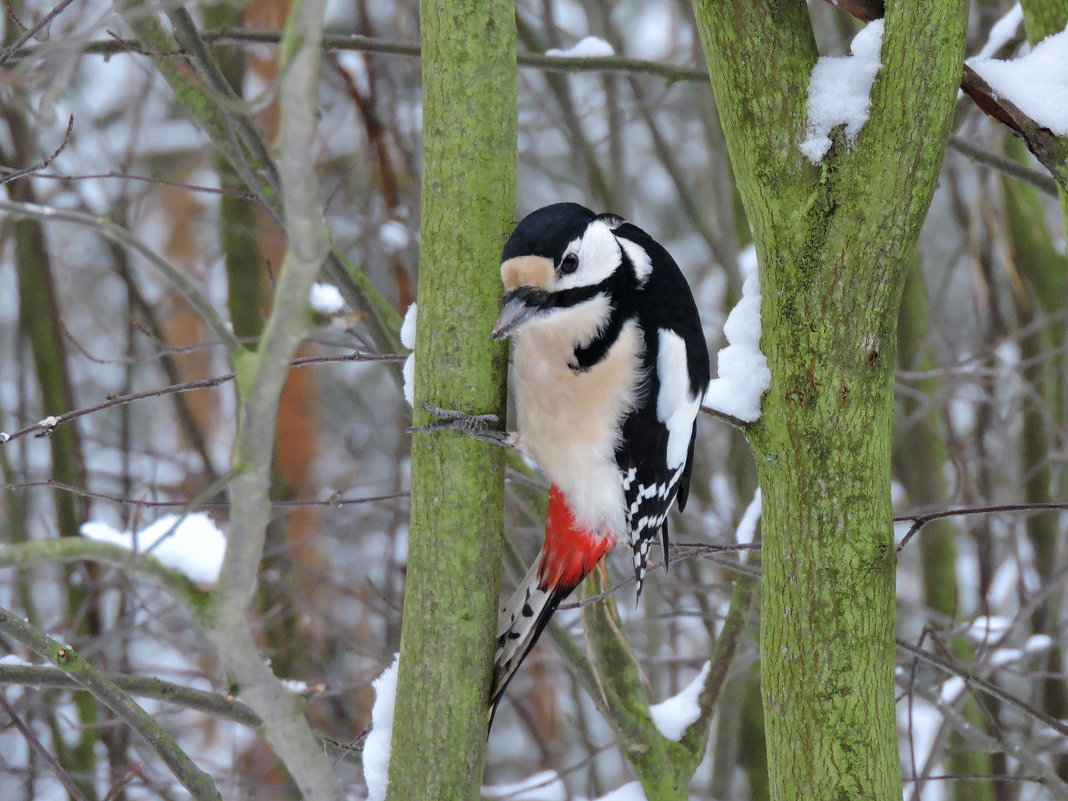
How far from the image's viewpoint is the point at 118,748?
14.1 ft

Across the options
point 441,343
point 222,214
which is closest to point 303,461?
point 222,214

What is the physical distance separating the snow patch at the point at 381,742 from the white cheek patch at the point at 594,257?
861 mm

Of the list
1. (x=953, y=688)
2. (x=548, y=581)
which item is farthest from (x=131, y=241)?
(x=953, y=688)

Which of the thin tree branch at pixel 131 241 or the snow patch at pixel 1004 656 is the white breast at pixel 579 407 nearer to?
the thin tree branch at pixel 131 241

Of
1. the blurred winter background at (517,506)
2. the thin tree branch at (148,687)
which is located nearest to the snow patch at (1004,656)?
the blurred winter background at (517,506)

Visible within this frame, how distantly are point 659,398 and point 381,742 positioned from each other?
1.02 meters

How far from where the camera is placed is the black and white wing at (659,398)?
254 centimetres

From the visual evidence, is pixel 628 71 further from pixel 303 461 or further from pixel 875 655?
pixel 303 461

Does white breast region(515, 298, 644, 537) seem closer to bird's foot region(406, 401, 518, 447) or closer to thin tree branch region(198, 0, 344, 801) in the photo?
bird's foot region(406, 401, 518, 447)

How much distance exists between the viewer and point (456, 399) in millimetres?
1932

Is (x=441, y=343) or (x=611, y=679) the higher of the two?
(x=441, y=343)

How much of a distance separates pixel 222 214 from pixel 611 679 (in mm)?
3438

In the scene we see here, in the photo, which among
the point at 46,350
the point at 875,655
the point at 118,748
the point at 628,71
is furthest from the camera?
the point at 46,350

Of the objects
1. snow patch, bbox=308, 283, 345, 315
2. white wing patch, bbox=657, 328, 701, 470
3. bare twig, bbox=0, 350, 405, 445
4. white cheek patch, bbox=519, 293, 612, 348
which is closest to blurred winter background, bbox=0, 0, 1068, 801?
snow patch, bbox=308, 283, 345, 315
